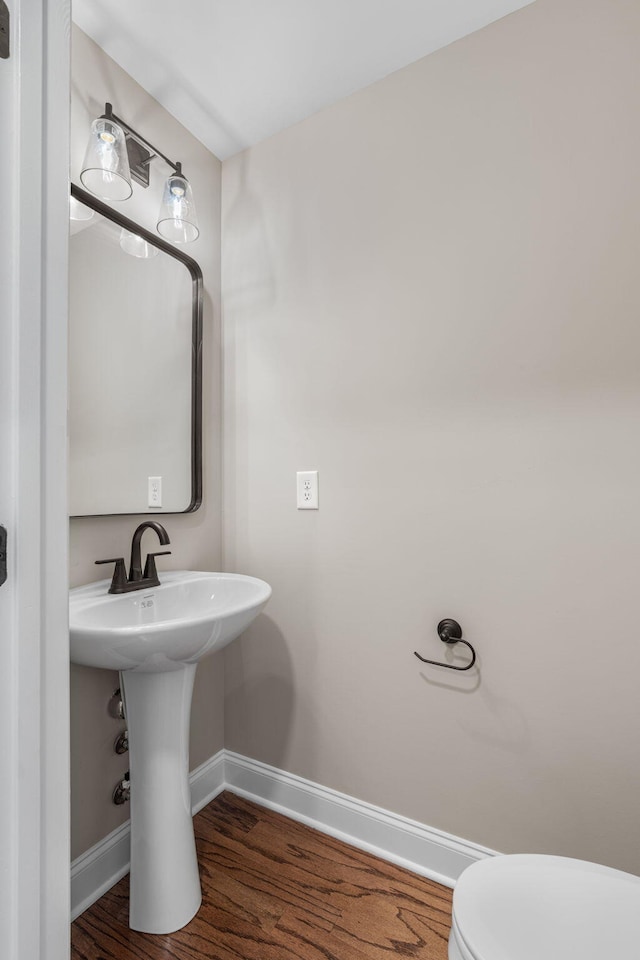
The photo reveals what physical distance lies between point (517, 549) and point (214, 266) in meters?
1.49

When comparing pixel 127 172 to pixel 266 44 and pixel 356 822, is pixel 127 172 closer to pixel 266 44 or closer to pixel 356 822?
pixel 266 44

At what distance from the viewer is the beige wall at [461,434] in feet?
3.71

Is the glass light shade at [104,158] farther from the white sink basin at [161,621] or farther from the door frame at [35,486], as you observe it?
the white sink basin at [161,621]

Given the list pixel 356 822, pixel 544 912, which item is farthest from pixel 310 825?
pixel 544 912

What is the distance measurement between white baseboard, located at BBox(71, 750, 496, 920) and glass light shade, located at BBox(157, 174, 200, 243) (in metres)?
1.85

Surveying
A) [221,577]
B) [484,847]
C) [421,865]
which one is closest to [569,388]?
[221,577]

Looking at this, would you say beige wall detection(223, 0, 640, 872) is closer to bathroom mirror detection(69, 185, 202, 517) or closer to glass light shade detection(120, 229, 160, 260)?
bathroom mirror detection(69, 185, 202, 517)

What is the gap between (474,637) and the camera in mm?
1288

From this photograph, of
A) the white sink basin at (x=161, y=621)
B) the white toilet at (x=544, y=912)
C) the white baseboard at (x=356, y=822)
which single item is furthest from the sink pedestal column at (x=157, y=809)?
the white toilet at (x=544, y=912)

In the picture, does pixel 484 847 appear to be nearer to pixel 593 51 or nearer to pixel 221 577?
pixel 221 577

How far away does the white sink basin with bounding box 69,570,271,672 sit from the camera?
0.96m

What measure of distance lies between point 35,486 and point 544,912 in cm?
106

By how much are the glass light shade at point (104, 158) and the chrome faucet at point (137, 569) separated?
1.00 meters

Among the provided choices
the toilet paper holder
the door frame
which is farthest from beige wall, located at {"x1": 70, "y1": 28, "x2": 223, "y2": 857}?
the toilet paper holder
